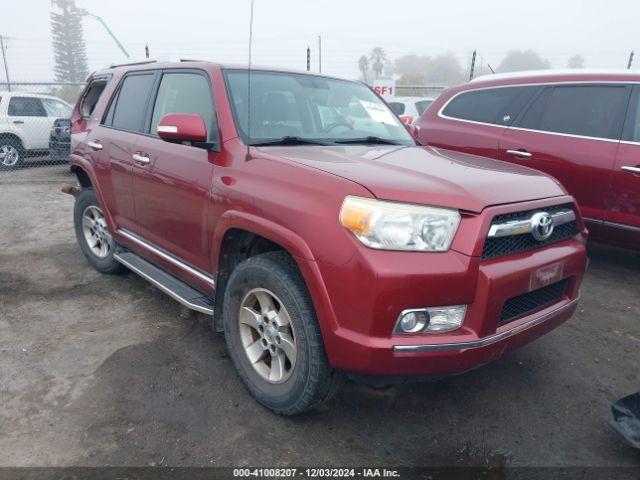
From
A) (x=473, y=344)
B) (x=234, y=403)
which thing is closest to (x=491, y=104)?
(x=473, y=344)

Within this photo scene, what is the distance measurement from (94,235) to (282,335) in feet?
9.78

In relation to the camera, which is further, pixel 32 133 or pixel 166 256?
pixel 32 133

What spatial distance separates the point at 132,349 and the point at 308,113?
1948mm

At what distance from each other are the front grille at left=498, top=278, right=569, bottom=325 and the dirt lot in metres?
0.64

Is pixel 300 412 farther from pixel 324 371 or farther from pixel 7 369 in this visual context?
pixel 7 369

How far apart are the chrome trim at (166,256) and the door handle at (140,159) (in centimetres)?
60

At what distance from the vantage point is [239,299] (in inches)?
104

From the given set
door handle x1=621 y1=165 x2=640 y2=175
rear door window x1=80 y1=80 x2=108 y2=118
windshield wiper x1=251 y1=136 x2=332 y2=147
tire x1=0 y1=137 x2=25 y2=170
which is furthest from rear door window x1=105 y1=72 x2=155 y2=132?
tire x1=0 y1=137 x2=25 y2=170

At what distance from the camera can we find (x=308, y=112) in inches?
125

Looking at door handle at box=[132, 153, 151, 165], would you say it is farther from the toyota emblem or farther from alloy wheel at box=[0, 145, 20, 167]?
alloy wheel at box=[0, 145, 20, 167]

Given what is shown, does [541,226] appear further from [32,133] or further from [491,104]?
[32,133]

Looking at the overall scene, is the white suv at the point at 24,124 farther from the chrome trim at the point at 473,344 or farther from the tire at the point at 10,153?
the chrome trim at the point at 473,344

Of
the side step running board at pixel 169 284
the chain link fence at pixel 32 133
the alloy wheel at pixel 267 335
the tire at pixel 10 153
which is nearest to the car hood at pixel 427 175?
the alloy wheel at pixel 267 335

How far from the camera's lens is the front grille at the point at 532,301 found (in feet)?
7.35
